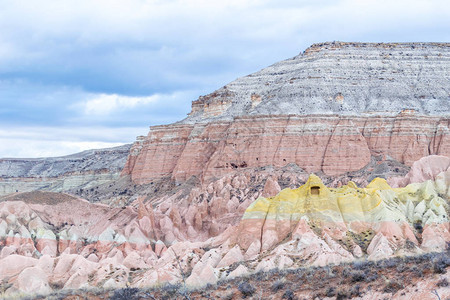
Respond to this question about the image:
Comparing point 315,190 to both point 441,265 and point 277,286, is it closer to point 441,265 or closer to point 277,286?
point 277,286

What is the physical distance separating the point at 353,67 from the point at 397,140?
31464 mm

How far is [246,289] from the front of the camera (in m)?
31.7

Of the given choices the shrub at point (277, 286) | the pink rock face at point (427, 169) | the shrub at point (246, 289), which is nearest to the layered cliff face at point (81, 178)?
the pink rock face at point (427, 169)

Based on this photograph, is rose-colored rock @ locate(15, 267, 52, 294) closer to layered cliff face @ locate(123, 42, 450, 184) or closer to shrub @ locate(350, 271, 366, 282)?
shrub @ locate(350, 271, 366, 282)

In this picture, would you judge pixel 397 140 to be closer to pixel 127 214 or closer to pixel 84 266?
pixel 127 214

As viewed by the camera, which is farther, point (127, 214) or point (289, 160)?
point (289, 160)

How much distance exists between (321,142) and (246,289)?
75160mm

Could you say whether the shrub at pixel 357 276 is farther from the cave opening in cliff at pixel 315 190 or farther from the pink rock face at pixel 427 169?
the pink rock face at pixel 427 169

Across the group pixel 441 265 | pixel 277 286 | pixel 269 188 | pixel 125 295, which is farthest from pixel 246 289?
pixel 269 188

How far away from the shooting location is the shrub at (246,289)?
3141 centimetres

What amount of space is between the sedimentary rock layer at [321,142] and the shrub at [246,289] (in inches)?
2771

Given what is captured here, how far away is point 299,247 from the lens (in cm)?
5106

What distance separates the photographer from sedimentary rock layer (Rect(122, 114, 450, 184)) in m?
103

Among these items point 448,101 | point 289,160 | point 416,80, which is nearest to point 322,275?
point 289,160
